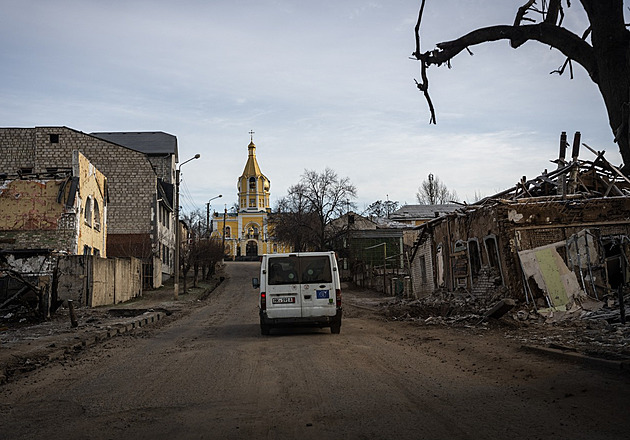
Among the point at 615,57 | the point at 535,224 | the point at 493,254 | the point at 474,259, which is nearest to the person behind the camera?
the point at 615,57

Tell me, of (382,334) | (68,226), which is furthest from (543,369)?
(68,226)

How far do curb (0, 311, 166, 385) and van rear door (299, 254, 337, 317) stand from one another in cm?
521

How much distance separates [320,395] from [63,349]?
719 cm

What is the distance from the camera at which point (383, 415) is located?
19.2ft

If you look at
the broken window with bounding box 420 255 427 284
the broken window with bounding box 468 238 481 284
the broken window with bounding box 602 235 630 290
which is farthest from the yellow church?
the broken window with bounding box 602 235 630 290

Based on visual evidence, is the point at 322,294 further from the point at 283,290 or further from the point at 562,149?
the point at 562,149

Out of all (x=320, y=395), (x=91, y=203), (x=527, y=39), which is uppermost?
(x=91, y=203)

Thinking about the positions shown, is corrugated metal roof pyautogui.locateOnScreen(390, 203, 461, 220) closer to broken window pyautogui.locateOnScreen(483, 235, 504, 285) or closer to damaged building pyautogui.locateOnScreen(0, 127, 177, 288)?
damaged building pyautogui.locateOnScreen(0, 127, 177, 288)

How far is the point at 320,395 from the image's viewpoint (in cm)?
698

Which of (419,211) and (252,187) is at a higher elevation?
(252,187)

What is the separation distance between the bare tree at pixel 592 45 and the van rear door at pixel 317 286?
9.17 meters

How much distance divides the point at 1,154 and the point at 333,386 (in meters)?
41.7

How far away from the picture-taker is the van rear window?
14.6m

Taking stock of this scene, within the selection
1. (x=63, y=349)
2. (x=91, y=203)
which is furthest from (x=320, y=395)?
(x=91, y=203)
